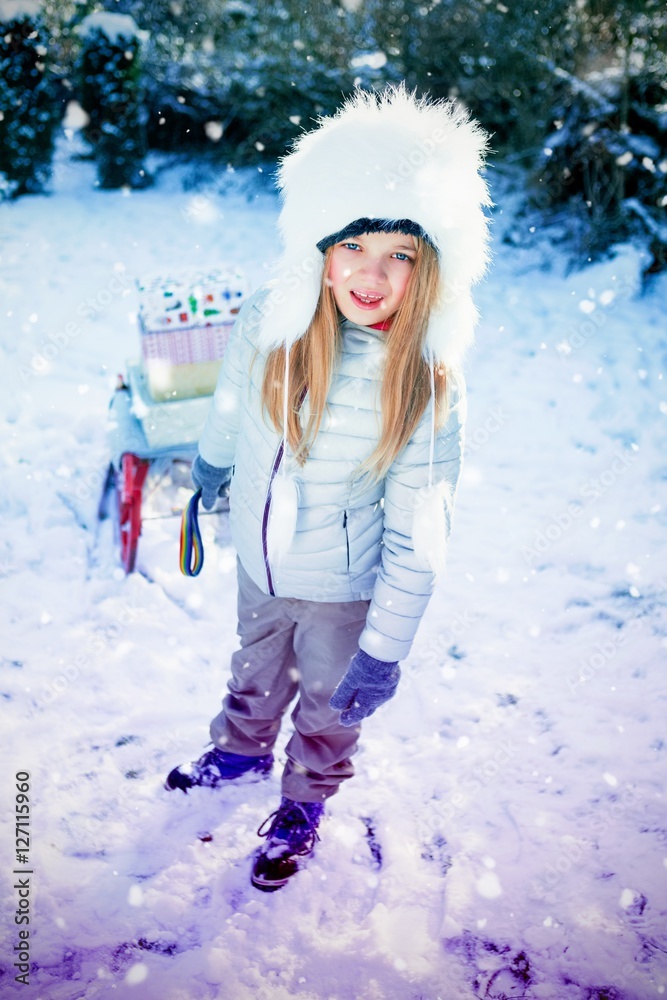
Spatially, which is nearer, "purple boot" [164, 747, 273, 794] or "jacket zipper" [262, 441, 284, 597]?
"jacket zipper" [262, 441, 284, 597]

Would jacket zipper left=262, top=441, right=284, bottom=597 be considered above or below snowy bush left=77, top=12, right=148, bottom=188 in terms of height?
below

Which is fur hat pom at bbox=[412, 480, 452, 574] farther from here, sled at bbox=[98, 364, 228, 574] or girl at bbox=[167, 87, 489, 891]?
sled at bbox=[98, 364, 228, 574]

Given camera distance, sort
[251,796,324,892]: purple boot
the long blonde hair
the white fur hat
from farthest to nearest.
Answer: [251,796,324,892]: purple boot, the long blonde hair, the white fur hat

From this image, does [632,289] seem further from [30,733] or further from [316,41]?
[30,733]

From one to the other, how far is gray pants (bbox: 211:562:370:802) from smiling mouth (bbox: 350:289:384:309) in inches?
31.0

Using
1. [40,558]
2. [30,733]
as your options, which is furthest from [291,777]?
[40,558]

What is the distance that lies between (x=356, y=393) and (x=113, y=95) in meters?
5.96

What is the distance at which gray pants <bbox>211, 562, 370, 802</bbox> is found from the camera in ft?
6.05

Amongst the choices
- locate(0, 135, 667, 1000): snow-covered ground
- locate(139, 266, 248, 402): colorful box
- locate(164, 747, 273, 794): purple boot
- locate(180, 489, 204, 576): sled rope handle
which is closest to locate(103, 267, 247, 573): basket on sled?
locate(139, 266, 248, 402): colorful box

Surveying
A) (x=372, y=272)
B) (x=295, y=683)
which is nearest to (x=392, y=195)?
(x=372, y=272)

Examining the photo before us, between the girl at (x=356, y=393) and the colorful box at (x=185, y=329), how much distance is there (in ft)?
2.99

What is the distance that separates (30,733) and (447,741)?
145 cm

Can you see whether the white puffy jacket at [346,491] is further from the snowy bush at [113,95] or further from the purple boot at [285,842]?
the snowy bush at [113,95]

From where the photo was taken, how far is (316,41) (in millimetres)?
6102
